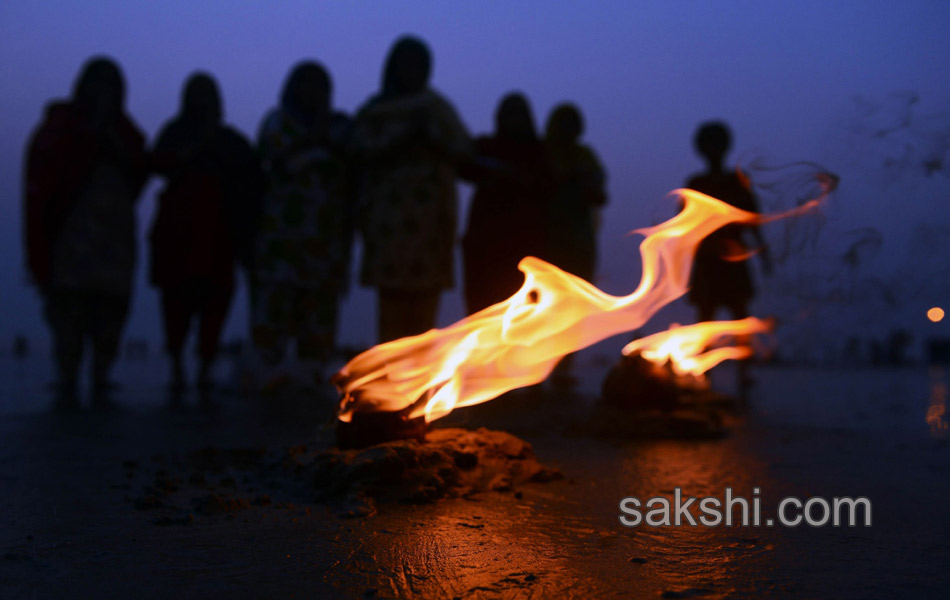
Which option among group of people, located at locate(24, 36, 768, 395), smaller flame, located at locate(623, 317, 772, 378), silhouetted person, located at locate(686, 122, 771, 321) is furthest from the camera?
silhouetted person, located at locate(686, 122, 771, 321)

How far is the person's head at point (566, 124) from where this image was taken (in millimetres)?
6680

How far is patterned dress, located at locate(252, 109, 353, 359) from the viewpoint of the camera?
20.6 ft

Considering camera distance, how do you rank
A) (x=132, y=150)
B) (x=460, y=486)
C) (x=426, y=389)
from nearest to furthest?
(x=460, y=486)
(x=426, y=389)
(x=132, y=150)

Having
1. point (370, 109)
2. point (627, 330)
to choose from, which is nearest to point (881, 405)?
point (627, 330)

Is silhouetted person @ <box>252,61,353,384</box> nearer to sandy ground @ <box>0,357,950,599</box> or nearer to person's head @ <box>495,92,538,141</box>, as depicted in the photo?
person's head @ <box>495,92,538,141</box>

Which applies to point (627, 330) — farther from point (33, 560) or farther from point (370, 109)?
point (370, 109)

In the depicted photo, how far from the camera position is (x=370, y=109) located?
5969 mm

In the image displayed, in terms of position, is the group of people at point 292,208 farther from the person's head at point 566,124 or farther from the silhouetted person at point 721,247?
the silhouetted person at point 721,247

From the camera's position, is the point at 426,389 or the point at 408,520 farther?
the point at 426,389

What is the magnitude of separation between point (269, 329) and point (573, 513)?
447 centimetres

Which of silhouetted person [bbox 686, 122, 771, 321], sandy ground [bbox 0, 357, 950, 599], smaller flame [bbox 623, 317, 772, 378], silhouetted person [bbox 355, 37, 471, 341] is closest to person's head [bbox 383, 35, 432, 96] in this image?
silhouetted person [bbox 355, 37, 471, 341]

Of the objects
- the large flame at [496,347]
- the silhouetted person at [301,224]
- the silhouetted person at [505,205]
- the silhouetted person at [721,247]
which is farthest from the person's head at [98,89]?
the silhouetted person at [721,247]

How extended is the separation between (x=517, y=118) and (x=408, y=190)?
1.19m

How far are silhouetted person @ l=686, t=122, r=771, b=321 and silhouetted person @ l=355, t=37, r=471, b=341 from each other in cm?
260
